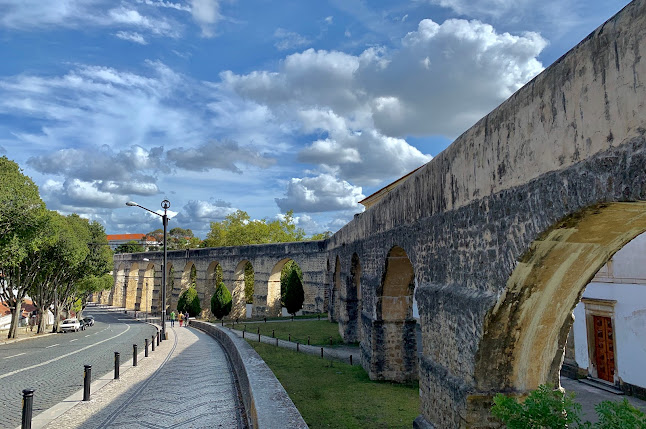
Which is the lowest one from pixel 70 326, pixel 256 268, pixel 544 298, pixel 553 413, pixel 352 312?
pixel 70 326

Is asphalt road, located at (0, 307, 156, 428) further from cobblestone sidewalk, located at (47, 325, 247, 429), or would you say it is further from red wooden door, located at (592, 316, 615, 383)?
red wooden door, located at (592, 316, 615, 383)

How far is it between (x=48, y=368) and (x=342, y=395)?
29.7ft

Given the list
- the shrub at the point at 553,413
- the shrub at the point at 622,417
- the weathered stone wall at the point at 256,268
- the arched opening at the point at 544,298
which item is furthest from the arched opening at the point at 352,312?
the shrub at the point at 622,417

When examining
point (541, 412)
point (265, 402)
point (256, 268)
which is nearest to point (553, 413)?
point (541, 412)

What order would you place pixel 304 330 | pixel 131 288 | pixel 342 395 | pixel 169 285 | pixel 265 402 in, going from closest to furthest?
pixel 265 402, pixel 342 395, pixel 304 330, pixel 169 285, pixel 131 288

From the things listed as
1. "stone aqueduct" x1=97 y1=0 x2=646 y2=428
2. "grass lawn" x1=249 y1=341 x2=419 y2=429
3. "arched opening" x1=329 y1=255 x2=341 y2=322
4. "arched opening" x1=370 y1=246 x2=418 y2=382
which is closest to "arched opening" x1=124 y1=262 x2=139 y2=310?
"arched opening" x1=329 y1=255 x2=341 y2=322

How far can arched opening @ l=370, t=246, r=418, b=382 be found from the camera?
446 inches

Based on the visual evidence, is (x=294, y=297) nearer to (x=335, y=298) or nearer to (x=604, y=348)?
(x=335, y=298)

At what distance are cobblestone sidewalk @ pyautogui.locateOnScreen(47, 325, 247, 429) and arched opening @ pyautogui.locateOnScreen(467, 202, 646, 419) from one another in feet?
13.9

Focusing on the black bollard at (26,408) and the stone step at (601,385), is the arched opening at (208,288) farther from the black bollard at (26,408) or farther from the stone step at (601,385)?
the black bollard at (26,408)

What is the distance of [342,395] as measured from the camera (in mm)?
10195

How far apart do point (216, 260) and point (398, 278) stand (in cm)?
2548

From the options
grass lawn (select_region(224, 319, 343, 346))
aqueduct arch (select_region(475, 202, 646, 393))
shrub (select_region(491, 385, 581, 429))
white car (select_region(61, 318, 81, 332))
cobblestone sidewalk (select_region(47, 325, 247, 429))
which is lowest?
white car (select_region(61, 318, 81, 332))

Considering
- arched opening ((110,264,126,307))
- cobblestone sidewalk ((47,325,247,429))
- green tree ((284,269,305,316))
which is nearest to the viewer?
cobblestone sidewalk ((47,325,247,429))
